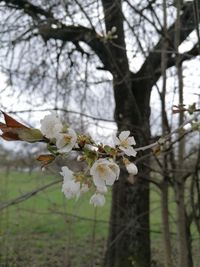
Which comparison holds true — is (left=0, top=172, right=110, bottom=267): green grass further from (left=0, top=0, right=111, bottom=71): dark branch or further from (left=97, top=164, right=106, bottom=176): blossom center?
(left=97, top=164, right=106, bottom=176): blossom center

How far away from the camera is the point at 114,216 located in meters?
6.54

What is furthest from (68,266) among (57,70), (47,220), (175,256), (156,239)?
(47,220)

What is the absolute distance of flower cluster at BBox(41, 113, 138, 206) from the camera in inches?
47.8

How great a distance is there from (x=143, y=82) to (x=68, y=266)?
2523 mm

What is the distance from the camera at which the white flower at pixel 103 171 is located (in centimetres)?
122

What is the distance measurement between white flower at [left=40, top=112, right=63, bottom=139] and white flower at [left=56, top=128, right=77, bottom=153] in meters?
0.02

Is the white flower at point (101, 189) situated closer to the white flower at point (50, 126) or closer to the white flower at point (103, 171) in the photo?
the white flower at point (103, 171)

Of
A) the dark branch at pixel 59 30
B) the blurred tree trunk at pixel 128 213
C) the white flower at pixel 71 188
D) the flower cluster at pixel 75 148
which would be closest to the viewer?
the flower cluster at pixel 75 148

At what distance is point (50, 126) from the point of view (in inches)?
47.9

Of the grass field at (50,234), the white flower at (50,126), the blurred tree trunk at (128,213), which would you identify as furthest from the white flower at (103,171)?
the blurred tree trunk at (128,213)

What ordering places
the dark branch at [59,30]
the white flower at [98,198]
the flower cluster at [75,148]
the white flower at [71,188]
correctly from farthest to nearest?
the dark branch at [59,30] < the white flower at [98,198] < the white flower at [71,188] < the flower cluster at [75,148]

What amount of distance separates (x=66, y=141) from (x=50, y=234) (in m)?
8.27

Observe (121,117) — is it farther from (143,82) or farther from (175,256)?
(175,256)

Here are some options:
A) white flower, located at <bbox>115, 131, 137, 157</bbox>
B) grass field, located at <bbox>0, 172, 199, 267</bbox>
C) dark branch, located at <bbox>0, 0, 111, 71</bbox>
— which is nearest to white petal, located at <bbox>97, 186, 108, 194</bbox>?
white flower, located at <bbox>115, 131, 137, 157</bbox>
